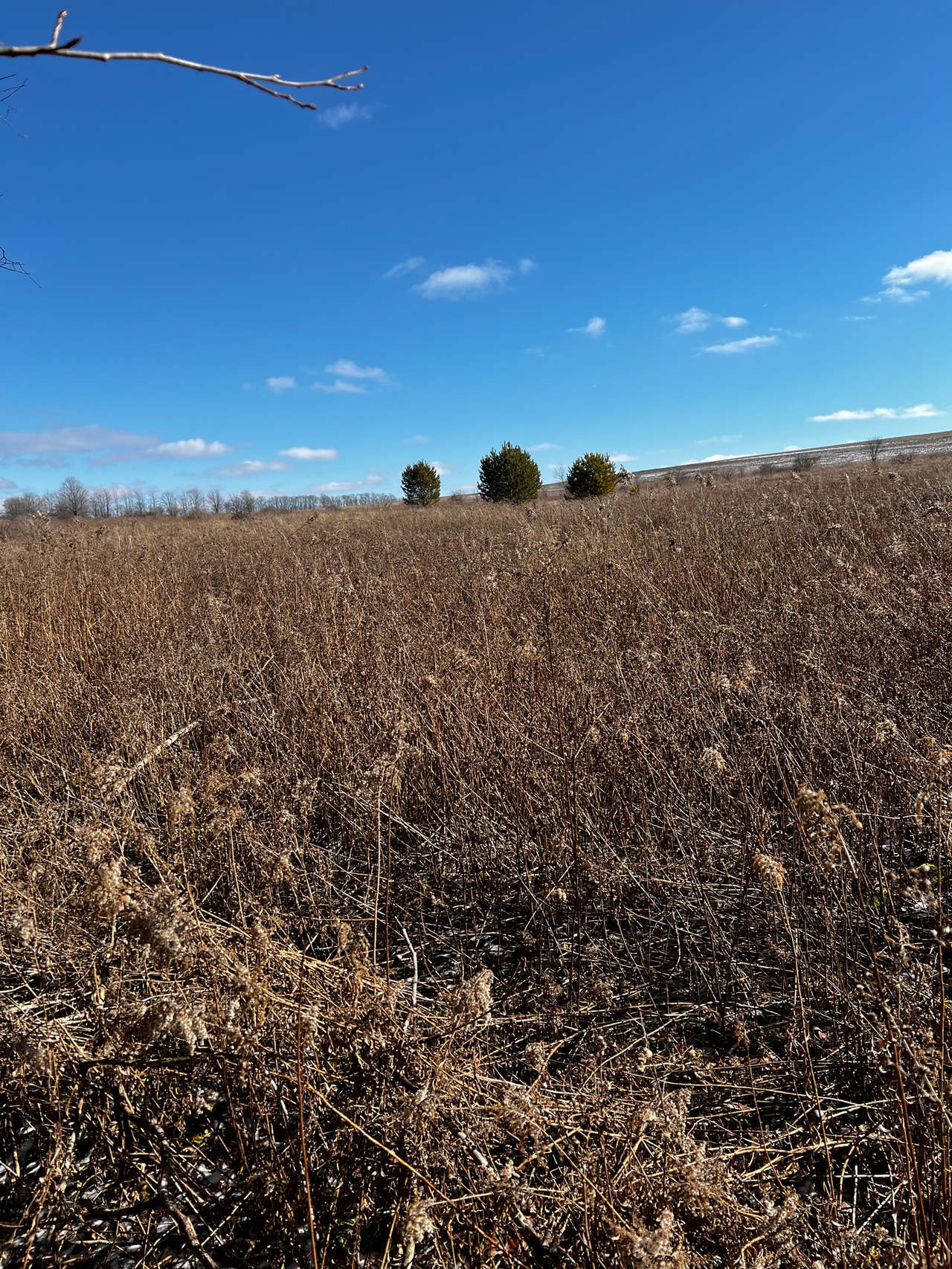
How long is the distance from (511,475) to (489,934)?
58.1ft

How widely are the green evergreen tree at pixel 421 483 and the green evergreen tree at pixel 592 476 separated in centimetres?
532

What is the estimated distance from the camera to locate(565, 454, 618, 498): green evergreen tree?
59.6 ft

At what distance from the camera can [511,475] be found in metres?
19.1

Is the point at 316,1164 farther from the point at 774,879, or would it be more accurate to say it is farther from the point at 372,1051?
the point at 774,879

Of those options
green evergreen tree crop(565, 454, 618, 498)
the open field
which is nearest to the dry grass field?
the open field

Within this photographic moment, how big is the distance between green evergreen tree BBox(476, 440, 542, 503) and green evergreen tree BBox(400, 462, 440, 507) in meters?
3.10

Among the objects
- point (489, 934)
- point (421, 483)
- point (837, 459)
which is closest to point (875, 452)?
point (837, 459)

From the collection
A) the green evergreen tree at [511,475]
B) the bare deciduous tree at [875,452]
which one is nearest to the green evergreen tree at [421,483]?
the green evergreen tree at [511,475]

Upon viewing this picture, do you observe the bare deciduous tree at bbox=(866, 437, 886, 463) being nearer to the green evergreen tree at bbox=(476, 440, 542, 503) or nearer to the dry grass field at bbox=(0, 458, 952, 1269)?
the green evergreen tree at bbox=(476, 440, 542, 503)

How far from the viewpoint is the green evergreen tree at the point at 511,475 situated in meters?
19.1

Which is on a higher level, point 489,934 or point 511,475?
point 511,475

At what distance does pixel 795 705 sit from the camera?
10.2 feet

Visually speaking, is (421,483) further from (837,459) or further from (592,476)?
(837,459)

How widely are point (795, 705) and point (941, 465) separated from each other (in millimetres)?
14138
